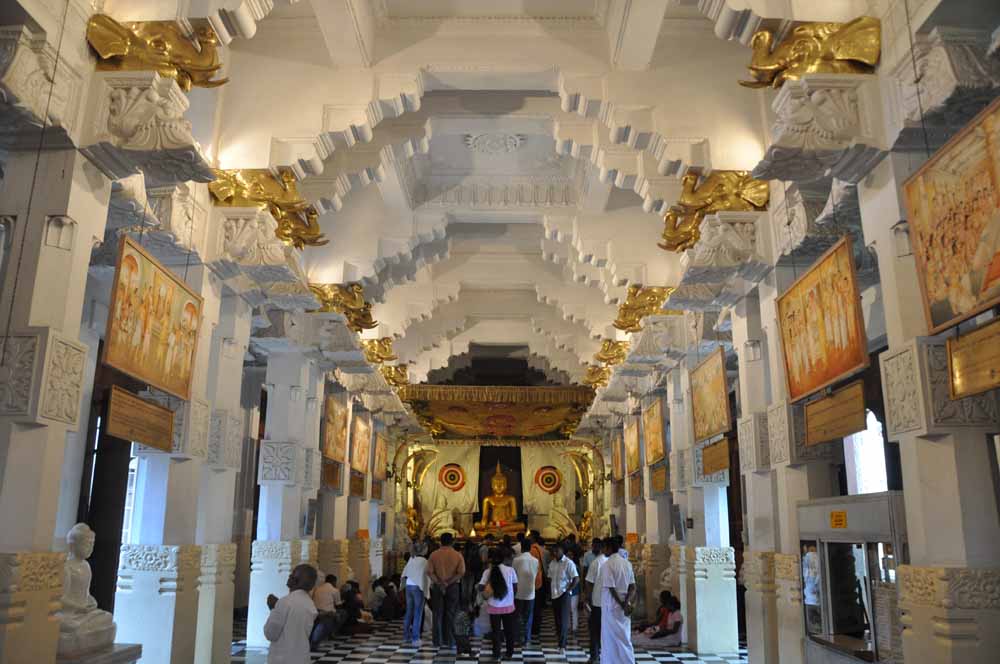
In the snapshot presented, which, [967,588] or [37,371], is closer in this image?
[967,588]

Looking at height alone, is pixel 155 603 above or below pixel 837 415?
below

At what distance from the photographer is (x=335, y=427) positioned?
14.1 metres

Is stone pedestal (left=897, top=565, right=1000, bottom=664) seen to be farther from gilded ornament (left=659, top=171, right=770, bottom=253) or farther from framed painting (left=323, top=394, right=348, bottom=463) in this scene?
framed painting (left=323, top=394, right=348, bottom=463)

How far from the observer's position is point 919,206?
454cm

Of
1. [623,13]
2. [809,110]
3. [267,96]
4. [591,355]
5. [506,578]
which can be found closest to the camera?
[809,110]

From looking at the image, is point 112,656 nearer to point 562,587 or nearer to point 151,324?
point 151,324

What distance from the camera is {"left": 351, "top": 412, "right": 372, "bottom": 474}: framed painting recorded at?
53.7ft

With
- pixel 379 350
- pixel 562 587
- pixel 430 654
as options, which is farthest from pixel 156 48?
pixel 379 350

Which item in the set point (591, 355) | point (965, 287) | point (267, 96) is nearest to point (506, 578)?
point (267, 96)

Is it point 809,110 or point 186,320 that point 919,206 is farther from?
point 186,320

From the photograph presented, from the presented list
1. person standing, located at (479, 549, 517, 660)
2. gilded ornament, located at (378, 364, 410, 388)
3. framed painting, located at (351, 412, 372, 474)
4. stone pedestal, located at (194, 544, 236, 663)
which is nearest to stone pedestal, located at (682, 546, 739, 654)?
person standing, located at (479, 549, 517, 660)

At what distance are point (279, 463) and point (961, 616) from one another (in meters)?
8.86

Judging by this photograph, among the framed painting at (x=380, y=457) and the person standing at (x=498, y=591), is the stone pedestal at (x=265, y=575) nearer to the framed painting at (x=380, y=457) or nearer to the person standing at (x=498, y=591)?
the person standing at (x=498, y=591)

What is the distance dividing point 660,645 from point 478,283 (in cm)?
792
